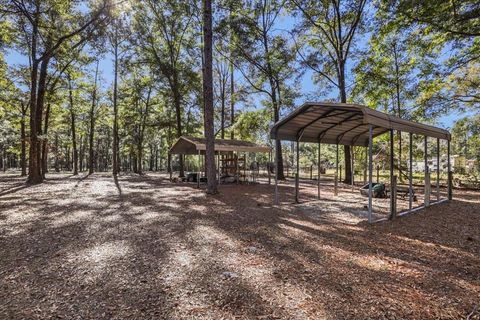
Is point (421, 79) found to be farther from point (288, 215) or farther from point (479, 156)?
point (288, 215)

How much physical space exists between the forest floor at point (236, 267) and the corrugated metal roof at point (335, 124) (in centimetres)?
266

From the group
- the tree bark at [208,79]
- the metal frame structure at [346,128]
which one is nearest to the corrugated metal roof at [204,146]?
the tree bark at [208,79]

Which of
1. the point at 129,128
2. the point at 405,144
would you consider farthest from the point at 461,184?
the point at 129,128

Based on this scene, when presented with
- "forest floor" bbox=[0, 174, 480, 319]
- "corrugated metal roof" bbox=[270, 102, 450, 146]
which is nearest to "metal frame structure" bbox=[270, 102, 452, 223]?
"corrugated metal roof" bbox=[270, 102, 450, 146]

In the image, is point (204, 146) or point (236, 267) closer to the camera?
point (236, 267)

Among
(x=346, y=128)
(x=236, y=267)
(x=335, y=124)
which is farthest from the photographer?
(x=346, y=128)

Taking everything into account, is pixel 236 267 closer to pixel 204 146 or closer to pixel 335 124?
pixel 335 124

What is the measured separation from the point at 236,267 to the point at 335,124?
7492mm

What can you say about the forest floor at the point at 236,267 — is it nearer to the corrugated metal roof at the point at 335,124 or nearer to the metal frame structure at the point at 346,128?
the metal frame structure at the point at 346,128

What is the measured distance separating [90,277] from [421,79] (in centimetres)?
1722

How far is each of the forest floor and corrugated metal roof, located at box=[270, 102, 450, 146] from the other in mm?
2658

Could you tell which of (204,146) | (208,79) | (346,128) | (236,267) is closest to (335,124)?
(346,128)

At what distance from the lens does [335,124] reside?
31.3 ft

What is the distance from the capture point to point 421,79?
1413cm
